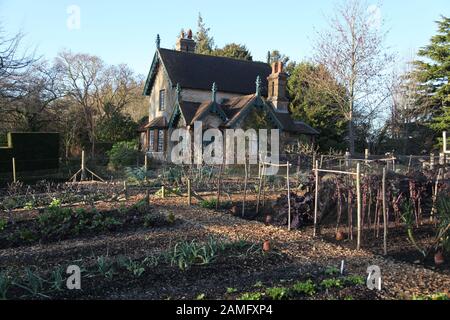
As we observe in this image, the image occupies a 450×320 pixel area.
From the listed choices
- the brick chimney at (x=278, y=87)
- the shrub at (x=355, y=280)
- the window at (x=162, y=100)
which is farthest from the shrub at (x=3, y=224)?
the brick chimney at (x=278, y=87)

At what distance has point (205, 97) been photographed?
2930 centimetres

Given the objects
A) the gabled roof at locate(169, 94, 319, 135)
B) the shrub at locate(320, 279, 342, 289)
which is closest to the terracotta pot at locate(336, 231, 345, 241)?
the shrub at locate(320, 279, 342, 289)

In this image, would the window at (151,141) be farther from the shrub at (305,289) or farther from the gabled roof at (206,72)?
the shrub at (305,289)

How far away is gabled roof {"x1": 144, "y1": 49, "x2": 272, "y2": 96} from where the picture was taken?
94.8 feet

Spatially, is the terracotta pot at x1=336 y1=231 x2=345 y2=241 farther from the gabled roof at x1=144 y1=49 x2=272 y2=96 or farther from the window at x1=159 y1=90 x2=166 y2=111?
the window at x1=159 y1=90 x2=166 y2=111

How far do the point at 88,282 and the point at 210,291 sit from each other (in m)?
1.70

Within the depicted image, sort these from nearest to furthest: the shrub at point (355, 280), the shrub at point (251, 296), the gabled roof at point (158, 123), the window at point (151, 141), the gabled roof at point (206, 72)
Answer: the shrub at point (251, 296), the shrub at point (355, 280), the gabled roof at point (158, 123), the gabled roof at point (206, 72), the window at point (151, 141)

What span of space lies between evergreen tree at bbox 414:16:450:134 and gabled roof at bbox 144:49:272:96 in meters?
12.5

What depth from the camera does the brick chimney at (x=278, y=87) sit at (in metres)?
29.7

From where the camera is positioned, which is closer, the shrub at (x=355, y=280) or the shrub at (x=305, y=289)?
the shrub at (x=305, y=289)

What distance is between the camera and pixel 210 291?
208 inches

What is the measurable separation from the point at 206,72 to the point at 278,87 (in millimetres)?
5431
